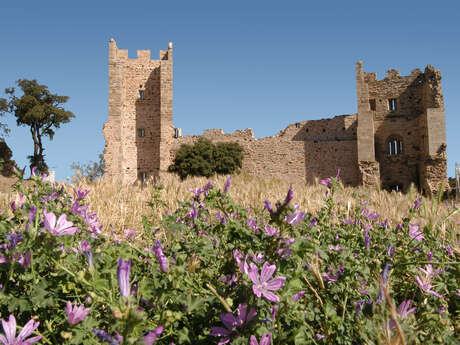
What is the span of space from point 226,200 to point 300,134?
24365 mm

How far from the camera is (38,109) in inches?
1103

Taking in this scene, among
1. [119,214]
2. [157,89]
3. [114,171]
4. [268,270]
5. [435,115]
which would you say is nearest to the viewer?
[268,270]

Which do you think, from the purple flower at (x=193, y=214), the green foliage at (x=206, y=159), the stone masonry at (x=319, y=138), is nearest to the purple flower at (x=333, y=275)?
the purple flower at (x=193, y=214)

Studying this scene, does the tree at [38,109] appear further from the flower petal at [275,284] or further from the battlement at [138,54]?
the flower petal at [275,284]

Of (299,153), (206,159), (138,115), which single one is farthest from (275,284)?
(138,115)

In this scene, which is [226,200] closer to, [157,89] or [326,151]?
[326,151]

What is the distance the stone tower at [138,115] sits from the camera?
23422 mm

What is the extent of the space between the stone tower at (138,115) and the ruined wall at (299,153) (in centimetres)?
155

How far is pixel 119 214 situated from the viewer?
170 inches

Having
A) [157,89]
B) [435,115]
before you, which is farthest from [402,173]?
[157,89]

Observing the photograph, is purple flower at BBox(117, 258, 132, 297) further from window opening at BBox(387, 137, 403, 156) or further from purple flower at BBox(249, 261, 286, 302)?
window opening at BBox(387, 137, 403, 156)

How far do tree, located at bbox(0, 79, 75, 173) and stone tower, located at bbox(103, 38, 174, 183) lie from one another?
24.0ft

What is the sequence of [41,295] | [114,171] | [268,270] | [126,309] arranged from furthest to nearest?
[114,171], [41,295], [268,270], [126,309]

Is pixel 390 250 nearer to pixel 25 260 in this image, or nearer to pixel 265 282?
pixel 265 282
